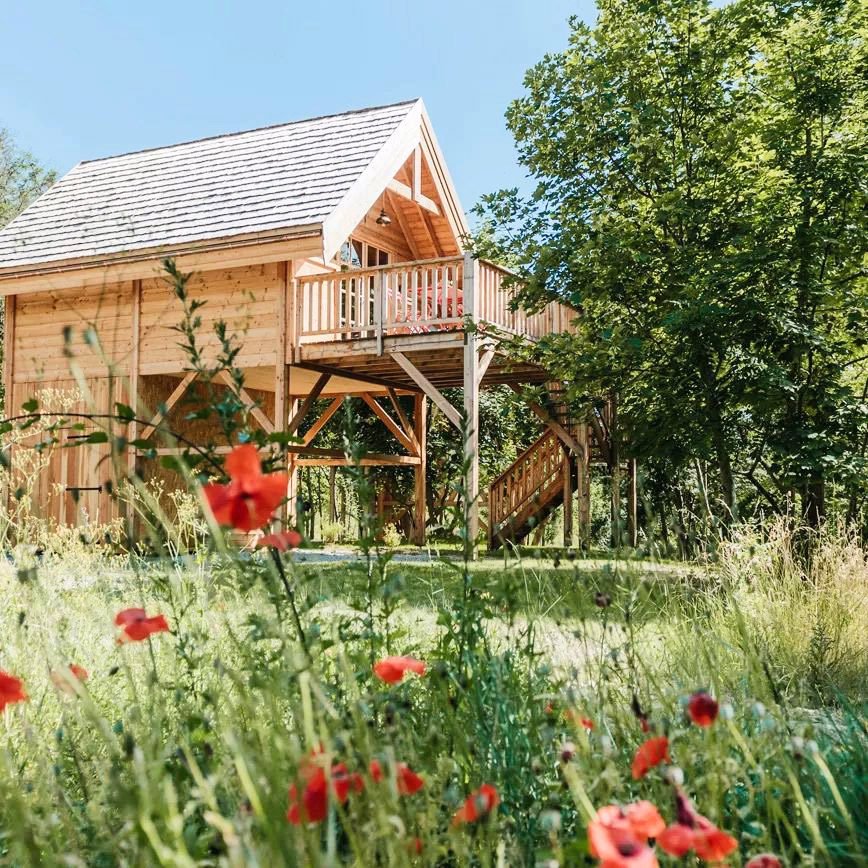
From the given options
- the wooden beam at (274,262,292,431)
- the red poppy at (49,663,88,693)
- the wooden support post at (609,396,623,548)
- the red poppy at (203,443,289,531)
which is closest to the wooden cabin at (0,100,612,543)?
the wooden beam at (274,262,292,431)

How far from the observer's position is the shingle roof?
13.2 m

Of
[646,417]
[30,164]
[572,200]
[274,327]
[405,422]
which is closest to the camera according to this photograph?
[646,417]

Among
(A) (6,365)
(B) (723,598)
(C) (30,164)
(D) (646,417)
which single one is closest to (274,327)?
(A) (6,365)

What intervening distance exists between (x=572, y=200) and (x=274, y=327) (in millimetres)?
6084

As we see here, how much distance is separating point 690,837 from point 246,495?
2.24ft

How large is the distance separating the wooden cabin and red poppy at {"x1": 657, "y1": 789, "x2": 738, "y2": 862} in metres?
10.2

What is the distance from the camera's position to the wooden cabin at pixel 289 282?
41.3 ft

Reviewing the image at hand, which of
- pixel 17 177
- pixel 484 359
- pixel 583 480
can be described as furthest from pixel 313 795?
pixel 17 177

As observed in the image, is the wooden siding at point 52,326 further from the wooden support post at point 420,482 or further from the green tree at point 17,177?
the green tree at point 17,177

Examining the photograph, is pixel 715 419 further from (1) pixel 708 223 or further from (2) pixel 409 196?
(2) pixel 409 196

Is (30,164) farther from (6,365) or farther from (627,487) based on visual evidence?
(627,487)

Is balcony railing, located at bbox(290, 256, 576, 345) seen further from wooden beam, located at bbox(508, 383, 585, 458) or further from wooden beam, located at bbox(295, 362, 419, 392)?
wooden beam, located at bbox(508, 383, 585, 458)

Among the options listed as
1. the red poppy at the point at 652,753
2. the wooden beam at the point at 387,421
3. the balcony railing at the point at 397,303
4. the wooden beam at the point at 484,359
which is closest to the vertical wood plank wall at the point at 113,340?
the balcony railing at the point at 397,303

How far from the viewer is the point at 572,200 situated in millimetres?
8242
